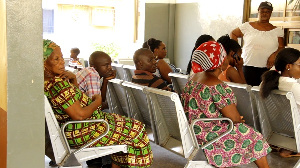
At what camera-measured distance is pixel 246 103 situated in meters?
4.43

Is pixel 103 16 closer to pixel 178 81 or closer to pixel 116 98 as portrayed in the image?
pixel 178 81

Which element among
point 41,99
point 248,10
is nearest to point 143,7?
point 248,10

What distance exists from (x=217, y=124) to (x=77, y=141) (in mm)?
1108

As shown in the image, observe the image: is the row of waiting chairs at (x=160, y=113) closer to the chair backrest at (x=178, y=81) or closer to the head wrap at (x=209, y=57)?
the head wrap at (x=209, y=57)

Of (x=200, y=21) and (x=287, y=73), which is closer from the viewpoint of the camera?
(x=287, y=73)

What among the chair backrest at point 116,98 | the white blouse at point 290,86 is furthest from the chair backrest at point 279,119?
the chair backrest at point 116,98

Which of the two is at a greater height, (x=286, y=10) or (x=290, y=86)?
(x=286, y=10)

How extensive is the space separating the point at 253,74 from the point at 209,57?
9.86ft

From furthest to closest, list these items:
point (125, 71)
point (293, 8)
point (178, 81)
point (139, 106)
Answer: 1. point (293, 8)
2. point (125, 71)
3. point (178, 81)
4. point (139, 106)

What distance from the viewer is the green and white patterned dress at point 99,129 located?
363cm

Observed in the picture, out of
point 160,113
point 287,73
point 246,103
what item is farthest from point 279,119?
point 160,113

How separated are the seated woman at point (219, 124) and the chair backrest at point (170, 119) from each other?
13 cm

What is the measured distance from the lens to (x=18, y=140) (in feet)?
9.14

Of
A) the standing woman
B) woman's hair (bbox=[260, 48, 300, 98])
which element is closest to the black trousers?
the standing woman
